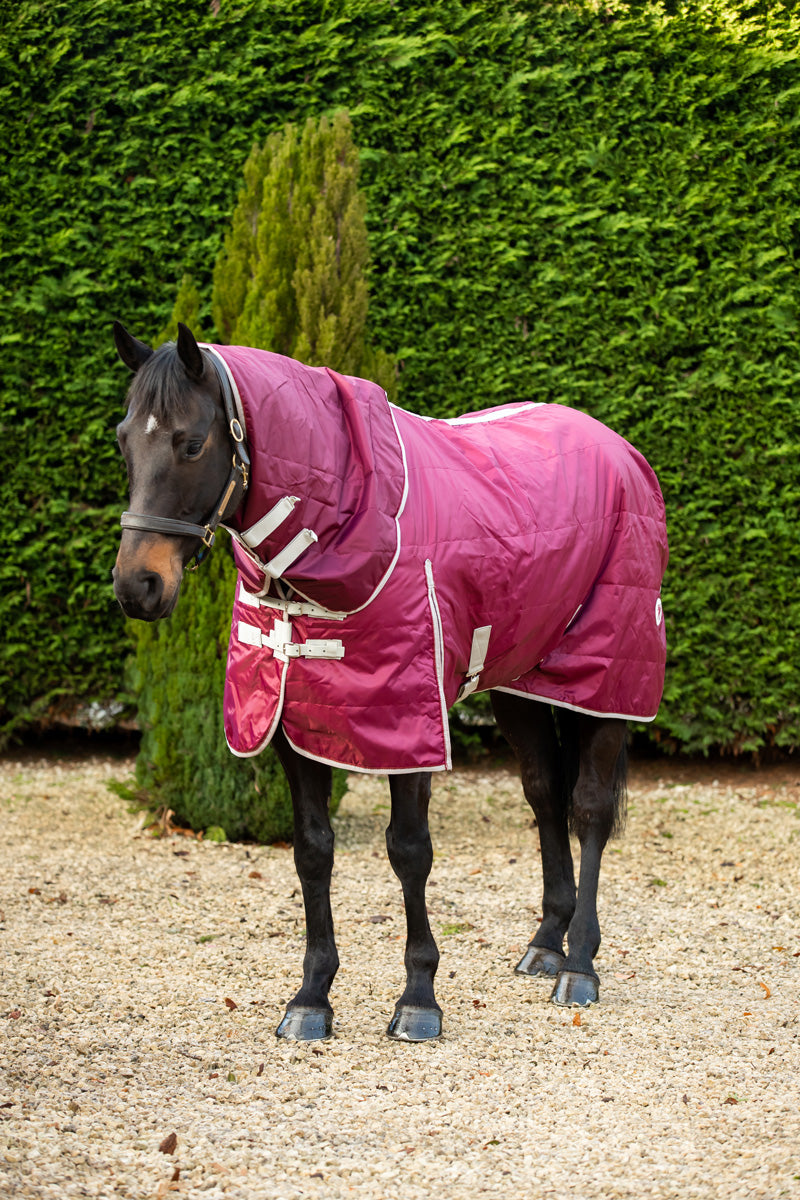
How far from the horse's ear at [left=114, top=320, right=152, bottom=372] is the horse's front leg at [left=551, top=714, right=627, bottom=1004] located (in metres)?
1.86

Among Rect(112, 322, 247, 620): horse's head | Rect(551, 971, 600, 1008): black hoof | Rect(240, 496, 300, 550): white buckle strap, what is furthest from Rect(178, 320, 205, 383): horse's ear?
Rect(551, 971, 600, 1008): black hoof

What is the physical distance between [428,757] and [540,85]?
4494mm

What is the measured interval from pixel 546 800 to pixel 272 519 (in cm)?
162

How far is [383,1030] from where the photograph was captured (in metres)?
3.24

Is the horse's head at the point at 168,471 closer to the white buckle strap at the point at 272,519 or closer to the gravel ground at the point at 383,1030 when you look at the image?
the white buckle strap at the point at 272,519

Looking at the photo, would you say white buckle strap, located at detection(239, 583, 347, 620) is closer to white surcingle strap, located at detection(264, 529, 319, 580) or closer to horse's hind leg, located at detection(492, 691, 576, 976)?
white surcingle strap, located at detection(264, 529, 319, 580)

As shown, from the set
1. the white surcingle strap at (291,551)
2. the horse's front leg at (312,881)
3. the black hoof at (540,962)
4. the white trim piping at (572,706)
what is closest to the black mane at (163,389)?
the white surcingle strap at (291,551)

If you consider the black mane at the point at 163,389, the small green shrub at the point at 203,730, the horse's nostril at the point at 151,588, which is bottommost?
the small green shrub at the point at 203,730

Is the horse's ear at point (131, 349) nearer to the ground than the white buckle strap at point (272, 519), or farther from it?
farther from it

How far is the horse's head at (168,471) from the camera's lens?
2.57 meters

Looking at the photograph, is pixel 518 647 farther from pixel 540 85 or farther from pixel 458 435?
pixel 540 85

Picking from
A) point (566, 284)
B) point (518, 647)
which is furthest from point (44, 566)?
point (518, 647)

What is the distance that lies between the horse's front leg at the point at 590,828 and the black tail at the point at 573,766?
2cm

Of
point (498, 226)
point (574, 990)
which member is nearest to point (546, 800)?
point (574, 990)
